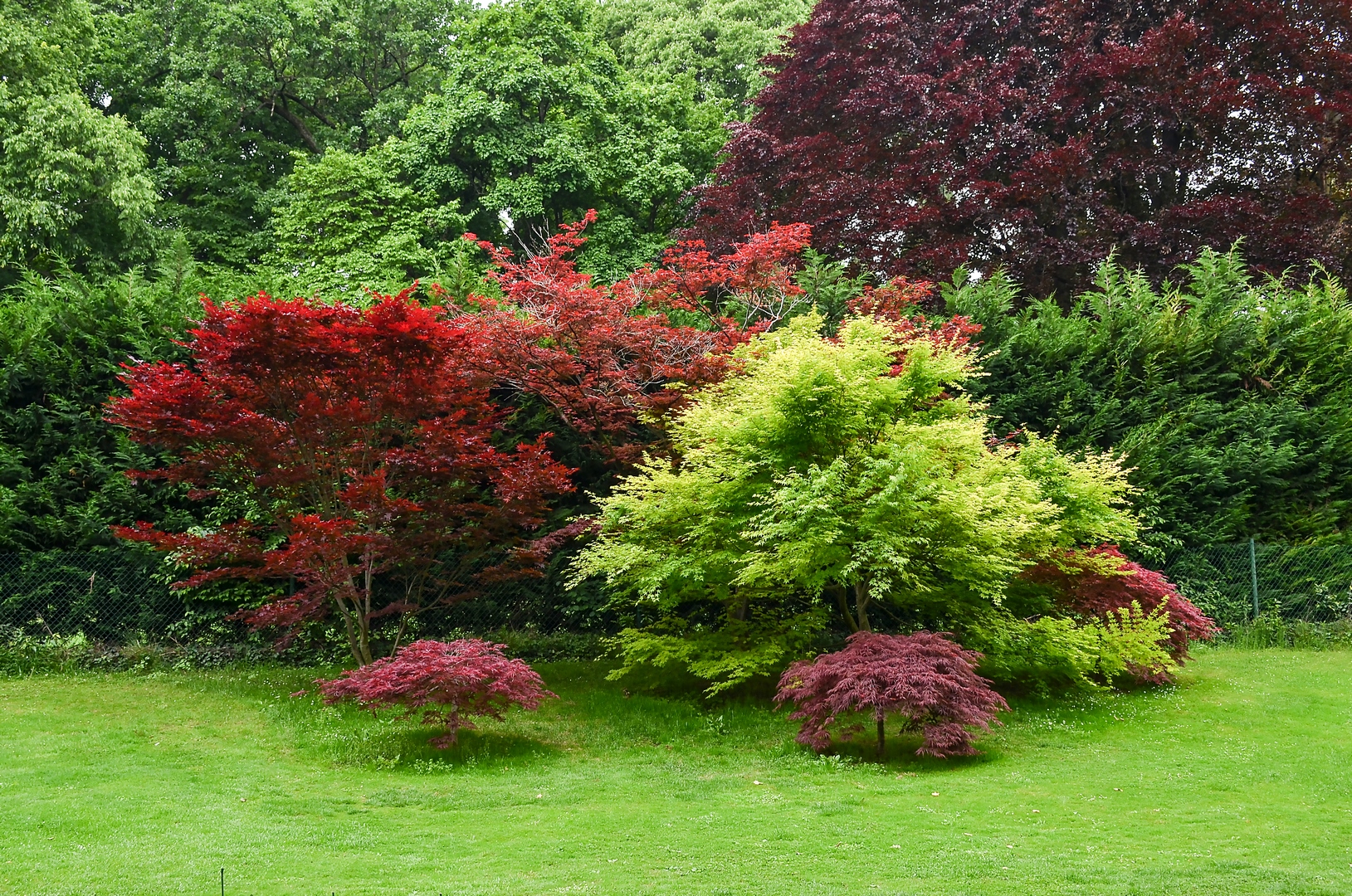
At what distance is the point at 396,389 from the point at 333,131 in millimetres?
14614

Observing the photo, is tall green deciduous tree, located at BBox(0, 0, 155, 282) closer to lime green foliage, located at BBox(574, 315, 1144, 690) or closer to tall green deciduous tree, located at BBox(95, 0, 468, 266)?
tall green deciduous tree, located at BBox(95, 0, 468, 266)

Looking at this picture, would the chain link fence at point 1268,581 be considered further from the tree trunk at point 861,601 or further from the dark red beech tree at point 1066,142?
the tree trunk at point 861,601

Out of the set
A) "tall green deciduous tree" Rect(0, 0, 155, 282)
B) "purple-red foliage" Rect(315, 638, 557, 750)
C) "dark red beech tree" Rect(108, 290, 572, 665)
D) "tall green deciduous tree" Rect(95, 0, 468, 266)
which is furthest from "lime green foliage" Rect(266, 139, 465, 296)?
"purple-red foliage" Rect(315, 638, 557, 750)

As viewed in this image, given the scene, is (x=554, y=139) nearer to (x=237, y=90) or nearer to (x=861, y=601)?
(x=237, y=90)

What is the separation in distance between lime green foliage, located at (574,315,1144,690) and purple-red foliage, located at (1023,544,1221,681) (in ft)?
0.77

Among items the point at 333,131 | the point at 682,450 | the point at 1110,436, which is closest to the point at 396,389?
the point at 682,450

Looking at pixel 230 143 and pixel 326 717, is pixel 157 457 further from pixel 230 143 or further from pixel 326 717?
pixel 230 143

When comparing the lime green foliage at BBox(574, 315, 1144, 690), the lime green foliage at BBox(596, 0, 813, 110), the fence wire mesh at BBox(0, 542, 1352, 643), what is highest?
the lime green foliage at BBox(596, 0, 813, 110)

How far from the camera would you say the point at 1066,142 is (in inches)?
647

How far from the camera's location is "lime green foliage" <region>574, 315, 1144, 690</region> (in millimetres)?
8516

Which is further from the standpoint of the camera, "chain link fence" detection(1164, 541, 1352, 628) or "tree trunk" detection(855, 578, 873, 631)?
"chain link fence" detection(1164, 541, 1352, 628)

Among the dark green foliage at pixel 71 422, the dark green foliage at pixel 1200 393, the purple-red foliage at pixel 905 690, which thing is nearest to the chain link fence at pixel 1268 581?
the dark green foliage at pixel 1200 393

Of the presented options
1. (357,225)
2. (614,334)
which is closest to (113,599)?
Answer: (614,334)

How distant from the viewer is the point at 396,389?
32.2 feet
